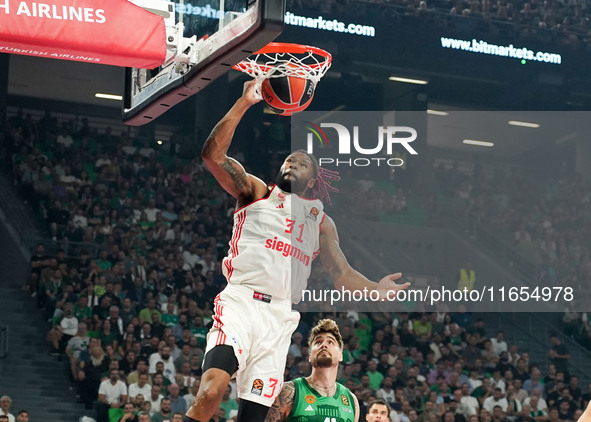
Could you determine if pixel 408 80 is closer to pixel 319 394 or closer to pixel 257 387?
pixel 319 394

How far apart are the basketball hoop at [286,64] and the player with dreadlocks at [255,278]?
0.46 metres

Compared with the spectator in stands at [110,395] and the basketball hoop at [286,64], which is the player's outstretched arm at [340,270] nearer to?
the basketball hoop at [286,64]

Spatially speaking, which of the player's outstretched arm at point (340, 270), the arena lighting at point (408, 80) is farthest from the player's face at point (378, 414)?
the arena lighting at point (408, 80)

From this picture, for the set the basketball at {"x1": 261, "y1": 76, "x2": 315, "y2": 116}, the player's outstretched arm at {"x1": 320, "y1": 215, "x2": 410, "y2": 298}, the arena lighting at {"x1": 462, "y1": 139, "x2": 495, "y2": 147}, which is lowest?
the player's outstretched arm at {"x1": 320, "y1": 215, "x2": 410, "y2": 298}

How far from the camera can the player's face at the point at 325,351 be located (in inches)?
237

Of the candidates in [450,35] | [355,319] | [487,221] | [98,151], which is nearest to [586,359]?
[487,221]

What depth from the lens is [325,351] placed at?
6008mm

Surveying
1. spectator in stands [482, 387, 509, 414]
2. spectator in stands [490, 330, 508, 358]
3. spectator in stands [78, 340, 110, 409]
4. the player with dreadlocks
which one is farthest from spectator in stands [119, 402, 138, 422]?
spectator in stands [490, 330, 508, 358]

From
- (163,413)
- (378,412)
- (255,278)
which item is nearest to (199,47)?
(255,278)

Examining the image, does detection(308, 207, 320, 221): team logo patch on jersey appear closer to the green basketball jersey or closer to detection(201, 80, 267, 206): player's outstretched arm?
detection(201, 80, 267, 206): player's outstretched arm

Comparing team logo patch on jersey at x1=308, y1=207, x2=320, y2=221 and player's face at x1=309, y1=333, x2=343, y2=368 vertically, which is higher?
team logo patch on jersey at x1=308, y1=207, x2=320, y2=221

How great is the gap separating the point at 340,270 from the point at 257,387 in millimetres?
1225

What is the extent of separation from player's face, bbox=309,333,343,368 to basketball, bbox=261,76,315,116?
1536 millimetres

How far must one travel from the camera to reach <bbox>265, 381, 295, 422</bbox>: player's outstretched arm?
5.92 meters
